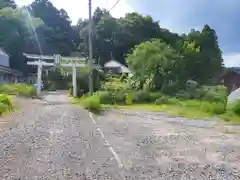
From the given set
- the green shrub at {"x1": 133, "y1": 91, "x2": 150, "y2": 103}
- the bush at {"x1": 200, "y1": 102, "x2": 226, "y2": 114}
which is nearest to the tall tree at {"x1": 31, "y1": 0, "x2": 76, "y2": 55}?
the green shrub at {"x1": 133, "y1": 91, "x2": 150, "y2": 103}

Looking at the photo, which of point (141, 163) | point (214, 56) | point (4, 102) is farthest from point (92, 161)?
point (214, 56)

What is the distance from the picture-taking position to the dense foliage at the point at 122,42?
1304 inches

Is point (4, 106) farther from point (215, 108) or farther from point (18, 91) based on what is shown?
point (215, 108)

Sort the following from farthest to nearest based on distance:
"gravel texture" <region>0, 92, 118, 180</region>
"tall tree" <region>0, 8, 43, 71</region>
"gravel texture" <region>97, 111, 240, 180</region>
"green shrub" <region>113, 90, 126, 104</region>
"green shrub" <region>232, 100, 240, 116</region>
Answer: "tall tree" <region>0, 8, 43, 71</region>, "green shrub" <region>113, 90, 126, 104</region>, "green shrub" <region>232, 100, 240, 116</region>, "gravel texture" <region>97, 111, 240, 180</region>, "gravel texture" <region>0, 92, 118, 180</region>

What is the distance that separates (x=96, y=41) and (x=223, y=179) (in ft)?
166

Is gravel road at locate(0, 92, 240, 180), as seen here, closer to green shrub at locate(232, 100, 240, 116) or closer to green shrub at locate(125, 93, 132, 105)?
green shrub at locate(232, 100, 240, 116)

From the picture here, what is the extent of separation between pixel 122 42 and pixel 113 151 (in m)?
47.8

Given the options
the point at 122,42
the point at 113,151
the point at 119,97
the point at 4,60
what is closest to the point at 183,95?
the point at 119,97

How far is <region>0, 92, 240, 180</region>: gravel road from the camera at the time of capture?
20.3ft

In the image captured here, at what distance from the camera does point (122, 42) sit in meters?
55.0

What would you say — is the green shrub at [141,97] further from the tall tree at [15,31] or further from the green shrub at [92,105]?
the tall tree at [15,31]

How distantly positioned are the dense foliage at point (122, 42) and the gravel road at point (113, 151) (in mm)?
19839

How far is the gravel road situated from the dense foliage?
19839 mm

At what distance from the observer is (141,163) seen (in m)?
6.97
